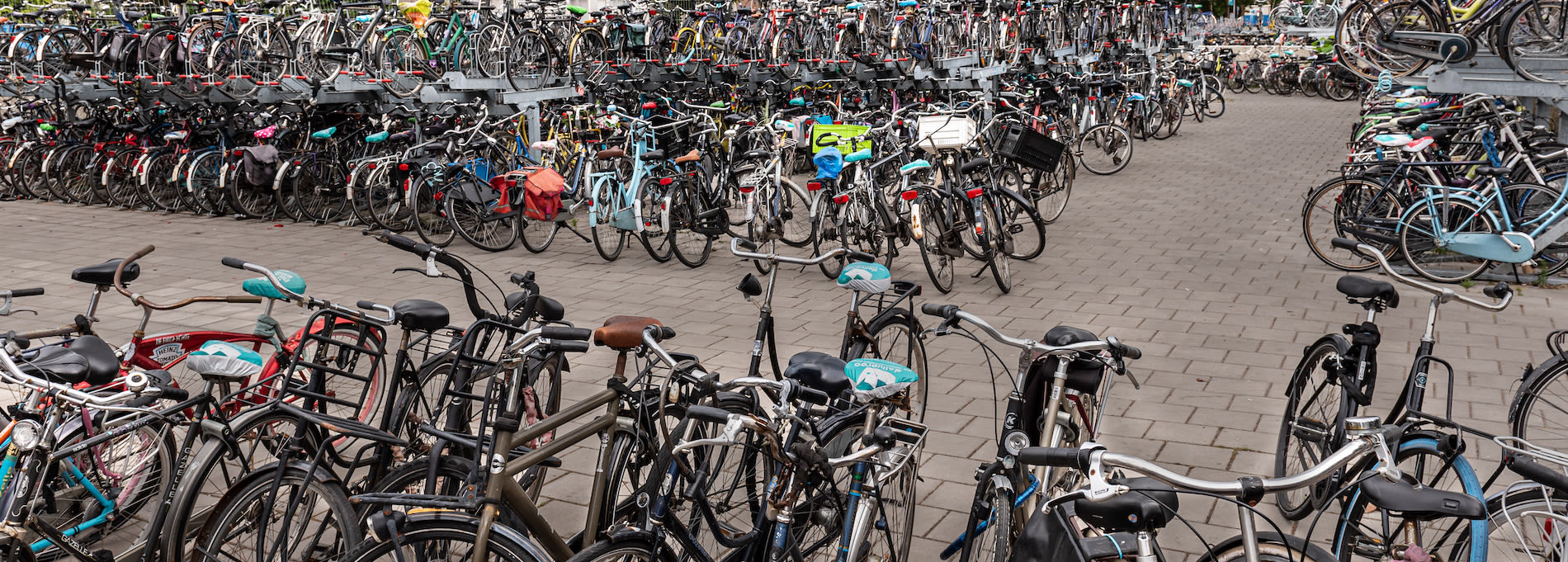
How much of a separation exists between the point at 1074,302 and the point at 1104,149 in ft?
20.8

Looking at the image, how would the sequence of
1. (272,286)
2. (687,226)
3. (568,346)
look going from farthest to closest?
(687,226), (272,286), (568,346)

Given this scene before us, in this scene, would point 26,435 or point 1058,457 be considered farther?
point 26,435

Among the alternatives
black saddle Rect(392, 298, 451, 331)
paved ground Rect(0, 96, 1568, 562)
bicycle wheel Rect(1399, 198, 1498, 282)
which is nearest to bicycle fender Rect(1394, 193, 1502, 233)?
bicycle wheel Rect(1399, 198, 1498, 282)

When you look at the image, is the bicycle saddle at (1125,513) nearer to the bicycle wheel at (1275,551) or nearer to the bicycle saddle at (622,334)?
the bicycle wheel at (1275,551)

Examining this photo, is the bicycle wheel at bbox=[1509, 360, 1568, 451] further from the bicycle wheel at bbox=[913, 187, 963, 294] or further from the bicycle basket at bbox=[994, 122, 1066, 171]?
the bicycle basket at bbox=[994, 122, 1066, 171]

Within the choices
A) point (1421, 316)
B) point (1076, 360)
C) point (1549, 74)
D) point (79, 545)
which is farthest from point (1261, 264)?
point (79, 545)

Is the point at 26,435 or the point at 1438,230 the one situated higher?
the point at 26,435

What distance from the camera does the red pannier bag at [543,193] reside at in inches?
330

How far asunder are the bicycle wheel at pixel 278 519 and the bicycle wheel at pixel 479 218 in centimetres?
594

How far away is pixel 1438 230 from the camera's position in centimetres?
708

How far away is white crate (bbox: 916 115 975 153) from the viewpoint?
7875 millimetres

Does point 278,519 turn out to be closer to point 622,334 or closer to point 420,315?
point 420,315

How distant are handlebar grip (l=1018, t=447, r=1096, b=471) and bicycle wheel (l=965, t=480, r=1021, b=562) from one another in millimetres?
658

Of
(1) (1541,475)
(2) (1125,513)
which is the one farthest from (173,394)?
(1) (1541,475)
